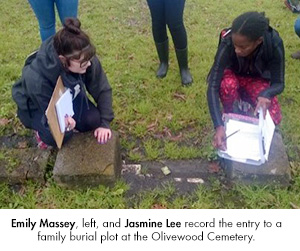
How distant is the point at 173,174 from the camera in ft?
8.77

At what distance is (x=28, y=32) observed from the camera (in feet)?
14.9

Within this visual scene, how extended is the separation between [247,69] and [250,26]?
505 mm

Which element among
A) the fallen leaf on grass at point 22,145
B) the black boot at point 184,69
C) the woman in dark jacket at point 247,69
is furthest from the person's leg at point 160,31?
the fallen leaf on grass at point 22,145

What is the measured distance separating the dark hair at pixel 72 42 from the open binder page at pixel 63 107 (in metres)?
0.26

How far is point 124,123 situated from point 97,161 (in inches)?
27.6

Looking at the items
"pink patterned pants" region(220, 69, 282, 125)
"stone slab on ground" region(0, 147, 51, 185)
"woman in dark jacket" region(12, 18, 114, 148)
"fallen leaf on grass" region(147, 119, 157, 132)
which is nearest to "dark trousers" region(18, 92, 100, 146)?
"woman in dark jacket" region(12, 18, 114, 148)

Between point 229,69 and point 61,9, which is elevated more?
point 61,9

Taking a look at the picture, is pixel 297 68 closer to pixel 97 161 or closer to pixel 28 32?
pixel 97 161

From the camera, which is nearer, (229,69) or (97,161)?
(97,161)

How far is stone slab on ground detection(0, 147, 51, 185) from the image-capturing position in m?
2.59

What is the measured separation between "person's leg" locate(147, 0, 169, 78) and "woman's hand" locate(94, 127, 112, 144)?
1084 mm

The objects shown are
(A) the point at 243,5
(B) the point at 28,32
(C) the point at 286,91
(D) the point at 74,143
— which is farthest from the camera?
(A) the point at 243,5

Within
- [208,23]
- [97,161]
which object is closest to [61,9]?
[97,161]

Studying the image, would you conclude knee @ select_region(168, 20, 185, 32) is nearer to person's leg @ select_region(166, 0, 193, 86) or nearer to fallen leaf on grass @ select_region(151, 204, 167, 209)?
person's leg @ select_region(166, 0, 193, 86)
